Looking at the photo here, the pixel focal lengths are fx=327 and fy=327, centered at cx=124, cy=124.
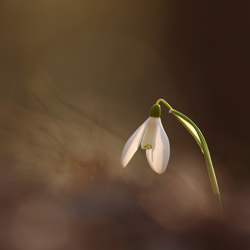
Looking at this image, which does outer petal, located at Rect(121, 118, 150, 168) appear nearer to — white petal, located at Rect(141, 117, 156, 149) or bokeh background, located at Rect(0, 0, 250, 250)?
white petal, located at Rect(141, 117, 156, 149)

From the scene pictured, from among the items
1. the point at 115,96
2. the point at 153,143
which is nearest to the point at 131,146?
the point at 153,143

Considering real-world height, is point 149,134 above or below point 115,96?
below

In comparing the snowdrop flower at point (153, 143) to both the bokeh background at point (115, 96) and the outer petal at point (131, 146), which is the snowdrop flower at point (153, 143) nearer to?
the outer petal at point (131, 146)

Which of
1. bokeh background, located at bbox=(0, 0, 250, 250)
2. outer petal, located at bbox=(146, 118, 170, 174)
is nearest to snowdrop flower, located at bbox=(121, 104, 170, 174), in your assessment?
outer petal, located at bbox=(146, 118, 170, 174)

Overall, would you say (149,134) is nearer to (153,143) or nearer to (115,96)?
(153,143)

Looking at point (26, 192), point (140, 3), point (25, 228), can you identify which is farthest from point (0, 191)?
point (140, 3)

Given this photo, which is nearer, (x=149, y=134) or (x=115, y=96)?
(x=149, y=134)
